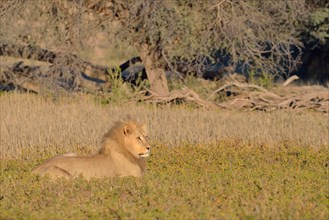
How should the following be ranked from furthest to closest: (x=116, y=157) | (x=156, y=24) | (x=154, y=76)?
(x=154, y=76)
(x=156, y=24)
(x=116, y=157)

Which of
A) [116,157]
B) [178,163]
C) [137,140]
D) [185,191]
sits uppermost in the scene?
[137,140]

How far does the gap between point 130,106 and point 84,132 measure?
407 centimetres

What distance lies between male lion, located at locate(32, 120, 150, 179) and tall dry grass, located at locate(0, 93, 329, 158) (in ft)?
9.82

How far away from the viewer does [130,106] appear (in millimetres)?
19500

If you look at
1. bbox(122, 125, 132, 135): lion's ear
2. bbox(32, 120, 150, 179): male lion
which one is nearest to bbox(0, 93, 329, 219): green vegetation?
bbox(32, 120, 150, 179): male lion

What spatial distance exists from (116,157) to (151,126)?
5.28 metres

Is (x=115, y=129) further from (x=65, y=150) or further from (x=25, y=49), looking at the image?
(x=25, y=49)

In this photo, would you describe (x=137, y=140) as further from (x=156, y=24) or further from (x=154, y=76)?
(x=154, y=76)

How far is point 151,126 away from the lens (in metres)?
16.5

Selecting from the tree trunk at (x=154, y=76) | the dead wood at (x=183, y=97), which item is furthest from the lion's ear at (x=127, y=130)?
the tree trunk at (x=154, y=76)

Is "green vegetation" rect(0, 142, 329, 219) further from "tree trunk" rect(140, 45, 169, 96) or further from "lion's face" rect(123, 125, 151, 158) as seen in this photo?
"tree trunk" rect(140, 45, 169, 96)

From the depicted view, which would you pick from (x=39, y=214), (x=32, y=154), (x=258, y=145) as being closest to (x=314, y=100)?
(x=258, y=145)

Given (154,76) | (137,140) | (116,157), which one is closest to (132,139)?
(137,140)

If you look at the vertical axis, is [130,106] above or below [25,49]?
below
